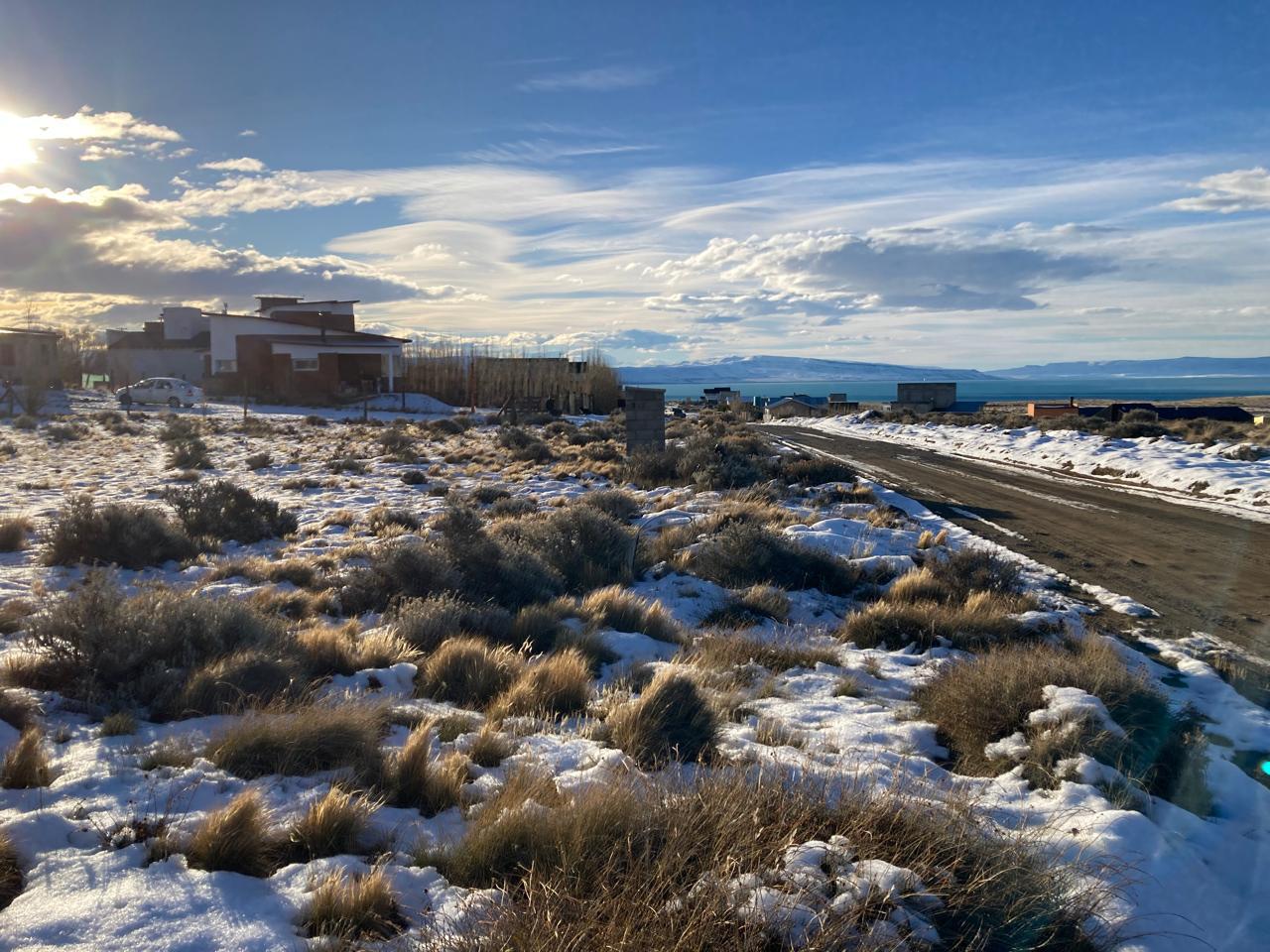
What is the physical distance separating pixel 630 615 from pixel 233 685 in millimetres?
3664

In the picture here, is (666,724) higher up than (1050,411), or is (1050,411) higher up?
(1050,411)

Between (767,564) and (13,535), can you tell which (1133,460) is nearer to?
(767,564)

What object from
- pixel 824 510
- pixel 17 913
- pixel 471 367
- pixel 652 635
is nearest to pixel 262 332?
pixel 471 367

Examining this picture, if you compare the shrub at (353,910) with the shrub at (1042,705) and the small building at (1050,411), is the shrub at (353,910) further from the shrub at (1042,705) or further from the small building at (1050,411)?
the small building at (1050,411)

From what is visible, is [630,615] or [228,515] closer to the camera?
[630,615]

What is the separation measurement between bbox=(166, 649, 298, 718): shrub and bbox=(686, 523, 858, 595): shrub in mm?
5288

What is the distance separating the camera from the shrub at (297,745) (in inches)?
171

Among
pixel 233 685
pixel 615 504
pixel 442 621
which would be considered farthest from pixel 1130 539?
pixel 233 685

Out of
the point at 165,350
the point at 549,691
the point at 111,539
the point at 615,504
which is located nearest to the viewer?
the point at 549,691

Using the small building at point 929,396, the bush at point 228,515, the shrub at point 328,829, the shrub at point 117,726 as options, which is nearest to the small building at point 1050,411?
the small building at point 929,396

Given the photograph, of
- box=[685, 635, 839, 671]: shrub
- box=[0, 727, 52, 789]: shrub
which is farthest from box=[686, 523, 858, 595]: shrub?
box=[0, 727, 52, 789]: shrub

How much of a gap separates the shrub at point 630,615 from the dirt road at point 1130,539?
4609 mm

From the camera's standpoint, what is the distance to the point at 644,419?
20547mm

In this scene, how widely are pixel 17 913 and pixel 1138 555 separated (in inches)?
476
